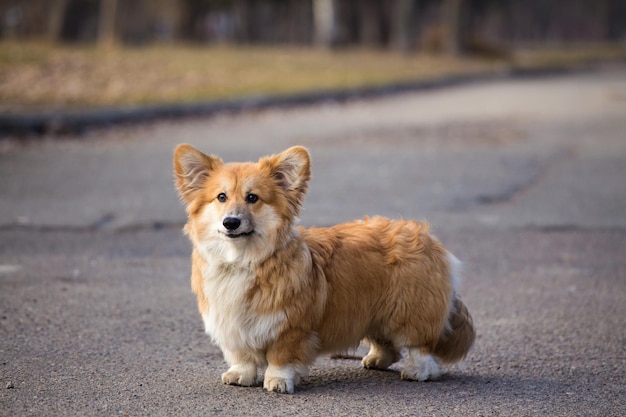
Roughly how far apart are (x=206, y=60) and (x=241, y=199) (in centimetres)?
2324

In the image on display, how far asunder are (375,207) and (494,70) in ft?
80.8

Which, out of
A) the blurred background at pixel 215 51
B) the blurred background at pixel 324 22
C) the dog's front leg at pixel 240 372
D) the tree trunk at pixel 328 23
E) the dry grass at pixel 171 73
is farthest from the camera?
the blurred background at pixel 324 22

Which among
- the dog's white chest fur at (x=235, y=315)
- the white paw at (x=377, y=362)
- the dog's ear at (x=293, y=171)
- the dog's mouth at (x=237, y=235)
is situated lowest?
the white paw at (x=377, y=362)

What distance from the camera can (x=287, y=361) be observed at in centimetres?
468

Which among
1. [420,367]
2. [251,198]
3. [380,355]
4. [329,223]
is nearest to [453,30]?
[329,223]

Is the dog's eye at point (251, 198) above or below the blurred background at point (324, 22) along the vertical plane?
below

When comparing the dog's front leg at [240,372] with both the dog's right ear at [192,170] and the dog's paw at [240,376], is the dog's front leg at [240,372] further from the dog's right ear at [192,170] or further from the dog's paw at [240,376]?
the dog's right ear at [192,170]

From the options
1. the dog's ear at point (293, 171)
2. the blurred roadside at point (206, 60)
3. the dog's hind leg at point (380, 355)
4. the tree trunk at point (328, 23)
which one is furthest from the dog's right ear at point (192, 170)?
the tree trunk at point (328, 23)

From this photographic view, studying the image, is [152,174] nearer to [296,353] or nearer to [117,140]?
[117,140]

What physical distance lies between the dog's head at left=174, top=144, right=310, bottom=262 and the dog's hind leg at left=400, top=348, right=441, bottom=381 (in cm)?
98

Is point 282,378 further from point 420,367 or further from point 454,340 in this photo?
point 454,340

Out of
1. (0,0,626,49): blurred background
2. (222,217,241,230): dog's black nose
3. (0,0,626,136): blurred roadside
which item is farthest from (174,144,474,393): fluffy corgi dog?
(0,0,626,49): blurred background

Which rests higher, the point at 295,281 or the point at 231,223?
the point at 231,223

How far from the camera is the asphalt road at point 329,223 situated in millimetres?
4691
